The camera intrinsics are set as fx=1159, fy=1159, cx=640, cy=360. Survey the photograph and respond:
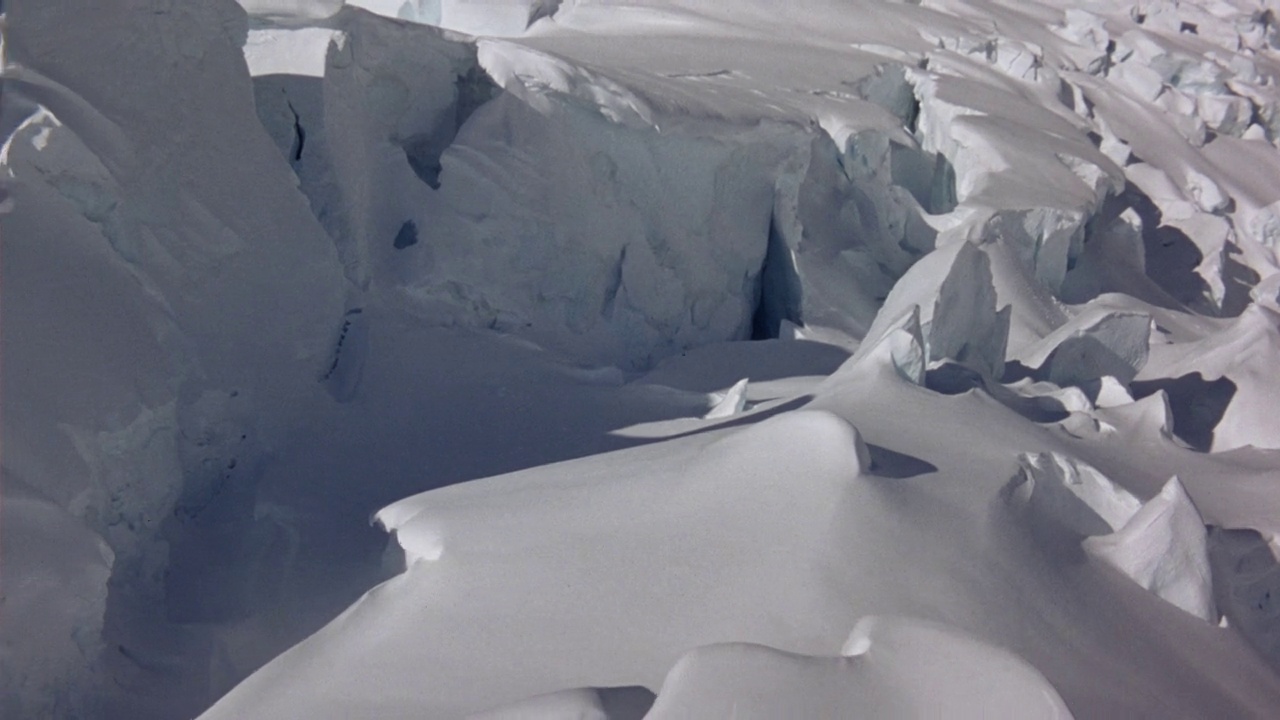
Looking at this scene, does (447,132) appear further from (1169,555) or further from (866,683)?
(866,683)

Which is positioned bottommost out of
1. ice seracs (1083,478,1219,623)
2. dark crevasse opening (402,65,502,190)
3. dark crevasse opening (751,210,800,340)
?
dark crevasse opening (751,210,800,340)

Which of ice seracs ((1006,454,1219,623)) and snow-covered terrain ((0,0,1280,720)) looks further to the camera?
ice seracs ((1006,454,1219,623))

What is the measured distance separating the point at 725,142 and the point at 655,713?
12.1 feet

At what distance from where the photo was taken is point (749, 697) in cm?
194

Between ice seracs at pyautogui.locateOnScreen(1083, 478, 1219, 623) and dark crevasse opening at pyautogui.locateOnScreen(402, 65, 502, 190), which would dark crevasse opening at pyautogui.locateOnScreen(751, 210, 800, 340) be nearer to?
dark crevasse opening at pyautogui.locateOnScreen(402, 65, 502, 190)

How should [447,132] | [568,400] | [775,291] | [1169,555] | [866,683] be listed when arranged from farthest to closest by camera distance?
1. [775,291]
2. [447,132]
3. [568,400]
4. [1169,555]
5. [866,683]

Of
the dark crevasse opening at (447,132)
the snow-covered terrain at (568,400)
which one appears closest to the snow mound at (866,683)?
the snow-covered terrain at (568,400)

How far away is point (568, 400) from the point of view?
414 cm

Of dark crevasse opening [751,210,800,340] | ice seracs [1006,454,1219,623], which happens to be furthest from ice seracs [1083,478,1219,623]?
dark crevasse opening [751,210,800,340]

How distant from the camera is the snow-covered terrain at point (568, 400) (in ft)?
7.73

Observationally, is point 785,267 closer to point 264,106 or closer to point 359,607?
point 264,106

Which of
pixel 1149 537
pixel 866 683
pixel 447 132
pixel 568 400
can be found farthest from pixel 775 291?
pixel 866 683

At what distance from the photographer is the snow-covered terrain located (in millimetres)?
2357

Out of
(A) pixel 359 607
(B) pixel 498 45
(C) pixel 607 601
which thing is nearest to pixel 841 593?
(C) pixel 607 601
